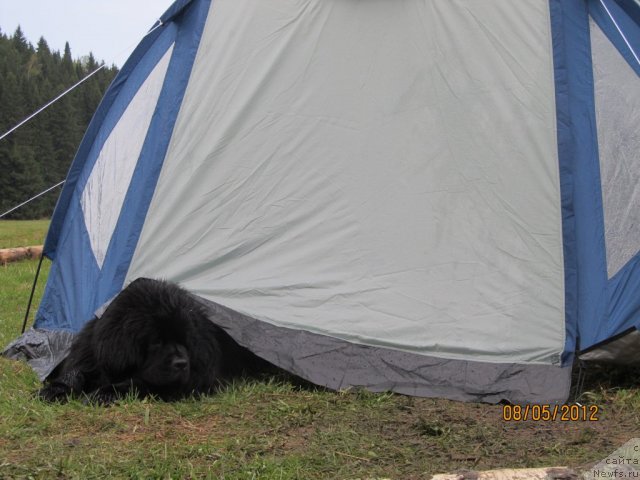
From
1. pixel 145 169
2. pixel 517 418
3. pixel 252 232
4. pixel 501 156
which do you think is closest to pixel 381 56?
pixel 501 156

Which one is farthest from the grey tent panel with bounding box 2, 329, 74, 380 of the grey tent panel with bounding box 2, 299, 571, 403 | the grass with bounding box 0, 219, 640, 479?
the grass with bounding box 0, 219, 640, 479

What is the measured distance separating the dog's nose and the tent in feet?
1.81

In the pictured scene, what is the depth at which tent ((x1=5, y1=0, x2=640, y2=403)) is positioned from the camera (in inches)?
168

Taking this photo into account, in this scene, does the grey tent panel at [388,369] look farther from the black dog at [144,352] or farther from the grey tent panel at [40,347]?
the grey tent panel at [40,347]

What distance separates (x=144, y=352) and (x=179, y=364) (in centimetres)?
23

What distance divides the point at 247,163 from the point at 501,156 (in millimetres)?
1566

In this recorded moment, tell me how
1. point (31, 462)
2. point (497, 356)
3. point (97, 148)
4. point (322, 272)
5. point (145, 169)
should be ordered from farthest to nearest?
point (97, 148), point (145, 169), point (322, 272), point (497, 356), point (31, 462)

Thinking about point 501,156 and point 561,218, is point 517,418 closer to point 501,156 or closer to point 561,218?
point 561,218

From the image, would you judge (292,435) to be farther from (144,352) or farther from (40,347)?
(40,347)

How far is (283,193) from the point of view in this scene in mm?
4738

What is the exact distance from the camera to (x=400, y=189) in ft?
15.0

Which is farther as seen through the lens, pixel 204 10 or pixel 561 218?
pixel 204 10

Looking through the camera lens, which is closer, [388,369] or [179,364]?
[179,364]
